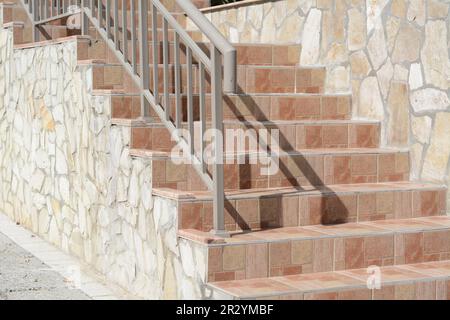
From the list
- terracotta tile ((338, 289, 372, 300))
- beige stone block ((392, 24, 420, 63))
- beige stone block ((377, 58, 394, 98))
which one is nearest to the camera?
terracotta tile ((338, 289, 372, 300))

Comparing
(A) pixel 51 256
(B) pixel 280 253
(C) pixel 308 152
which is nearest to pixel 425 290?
(B) pixel 280 253

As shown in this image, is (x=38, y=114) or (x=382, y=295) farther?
(x=38, y=114)

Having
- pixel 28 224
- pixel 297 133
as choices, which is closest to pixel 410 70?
pixel 297 133

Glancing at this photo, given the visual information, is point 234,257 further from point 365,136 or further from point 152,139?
point 365,136

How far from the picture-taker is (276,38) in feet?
23.5

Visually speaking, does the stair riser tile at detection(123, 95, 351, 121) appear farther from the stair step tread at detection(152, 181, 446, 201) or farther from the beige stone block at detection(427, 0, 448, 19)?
the beige stone block at detection(427, 0, 448, 19)

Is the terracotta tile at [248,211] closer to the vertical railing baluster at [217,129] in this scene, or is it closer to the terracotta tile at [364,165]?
the vertical railing baluster at [217,129]

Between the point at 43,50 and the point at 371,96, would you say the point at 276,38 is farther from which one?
the point at 43,50

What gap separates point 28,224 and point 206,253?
11.4ft

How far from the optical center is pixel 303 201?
196 inches

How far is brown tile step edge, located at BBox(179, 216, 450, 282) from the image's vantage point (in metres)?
4.41

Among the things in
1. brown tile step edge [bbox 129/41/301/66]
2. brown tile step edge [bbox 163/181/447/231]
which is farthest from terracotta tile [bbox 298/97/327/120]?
brown tile step edge [bbox 163/181/447/231]

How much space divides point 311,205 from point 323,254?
1.43 feet

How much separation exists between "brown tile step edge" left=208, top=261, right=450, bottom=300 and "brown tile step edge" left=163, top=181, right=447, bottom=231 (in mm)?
427
